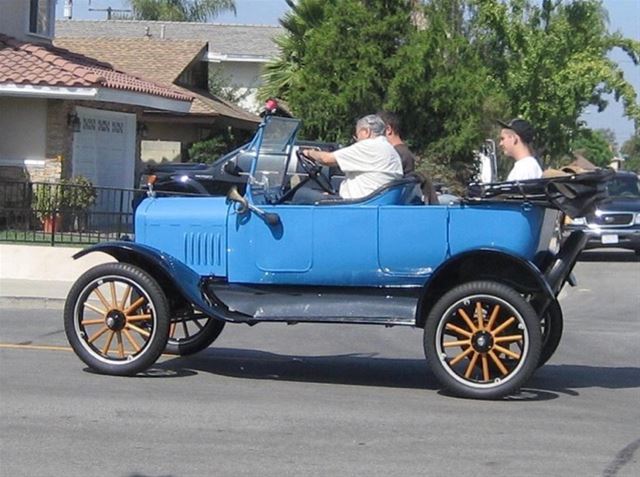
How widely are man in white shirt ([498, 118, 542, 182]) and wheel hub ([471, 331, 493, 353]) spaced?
1.44m

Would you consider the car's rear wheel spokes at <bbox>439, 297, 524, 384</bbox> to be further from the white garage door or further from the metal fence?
the white garage door

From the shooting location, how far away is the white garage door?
25.4 metres

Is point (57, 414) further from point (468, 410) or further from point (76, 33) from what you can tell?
point (76, 33)

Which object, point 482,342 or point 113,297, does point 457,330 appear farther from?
point 113,297

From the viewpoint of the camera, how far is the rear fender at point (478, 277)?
8.58m

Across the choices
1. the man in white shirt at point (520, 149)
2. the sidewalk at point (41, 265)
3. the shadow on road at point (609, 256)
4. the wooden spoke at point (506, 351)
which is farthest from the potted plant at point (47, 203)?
the wooden spoke at point (506, 351)

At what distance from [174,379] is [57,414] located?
1.53 m

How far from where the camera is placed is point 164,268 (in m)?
9.05

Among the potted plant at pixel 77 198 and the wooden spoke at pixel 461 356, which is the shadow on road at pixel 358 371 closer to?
the wooden spoke at pixel 461 356

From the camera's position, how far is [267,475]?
6.54 metres

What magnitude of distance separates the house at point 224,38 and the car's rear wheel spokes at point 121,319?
34.4 m

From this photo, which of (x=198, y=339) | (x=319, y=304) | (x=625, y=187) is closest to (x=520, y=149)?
(x=319, y=304)

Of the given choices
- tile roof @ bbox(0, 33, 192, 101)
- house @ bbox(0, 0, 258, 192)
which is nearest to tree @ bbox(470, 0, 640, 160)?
house @ bbox(0, 0, 258, 192)

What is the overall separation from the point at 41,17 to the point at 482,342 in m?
21.3
